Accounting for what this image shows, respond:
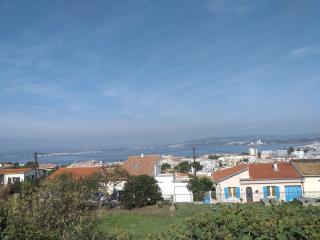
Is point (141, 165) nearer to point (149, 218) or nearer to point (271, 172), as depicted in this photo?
point (271, 172)

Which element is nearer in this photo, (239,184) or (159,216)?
(159,216)

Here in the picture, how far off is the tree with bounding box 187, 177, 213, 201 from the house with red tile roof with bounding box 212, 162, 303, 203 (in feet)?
7.60

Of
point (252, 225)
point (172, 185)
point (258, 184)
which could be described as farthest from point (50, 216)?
point (172, 185)

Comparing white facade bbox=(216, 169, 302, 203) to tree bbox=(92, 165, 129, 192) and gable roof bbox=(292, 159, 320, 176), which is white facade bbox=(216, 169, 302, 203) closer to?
gable roof bbox=(292, 159, 320, 176)

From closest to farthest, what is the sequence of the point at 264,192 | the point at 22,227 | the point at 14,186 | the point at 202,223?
the point at 202,223, the point at 22,227, the point at 264,192, the point at 14,186

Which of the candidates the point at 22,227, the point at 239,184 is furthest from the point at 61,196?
the point at 239,184

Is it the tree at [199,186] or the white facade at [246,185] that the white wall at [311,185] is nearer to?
the white facade at [246,185]

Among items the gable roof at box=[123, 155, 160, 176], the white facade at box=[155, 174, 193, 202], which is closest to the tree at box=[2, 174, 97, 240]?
the white facade at box=[155, 174, 193, 202]

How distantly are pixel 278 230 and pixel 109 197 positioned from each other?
34329 mm

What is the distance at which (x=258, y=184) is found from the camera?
39.2m

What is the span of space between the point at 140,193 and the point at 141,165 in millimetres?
17961

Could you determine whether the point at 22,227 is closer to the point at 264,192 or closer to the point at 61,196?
the point at 61,196

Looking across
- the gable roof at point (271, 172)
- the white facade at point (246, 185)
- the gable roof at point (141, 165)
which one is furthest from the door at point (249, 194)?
the gable roof at point (141, 165)

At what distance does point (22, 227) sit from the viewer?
23.7 ft
